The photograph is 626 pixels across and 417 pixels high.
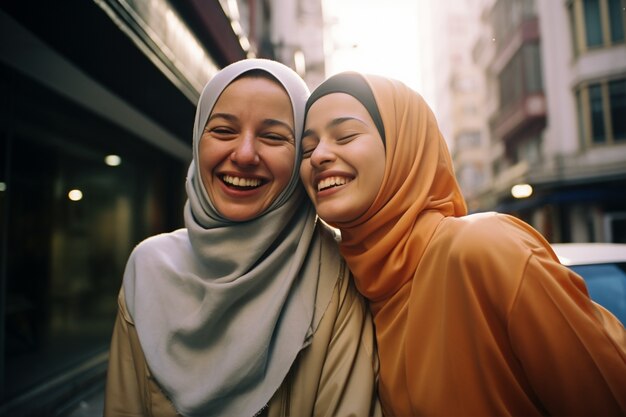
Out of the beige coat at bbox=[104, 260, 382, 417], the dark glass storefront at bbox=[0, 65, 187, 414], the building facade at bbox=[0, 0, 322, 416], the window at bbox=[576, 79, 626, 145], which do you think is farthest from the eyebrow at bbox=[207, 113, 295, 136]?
the window at bbox=[576, 79, 626, 145]

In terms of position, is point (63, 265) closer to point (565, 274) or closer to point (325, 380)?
point (325, 380)

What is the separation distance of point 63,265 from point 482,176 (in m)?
31.8

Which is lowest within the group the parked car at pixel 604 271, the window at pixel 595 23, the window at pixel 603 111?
the parked car at pixel 604 271

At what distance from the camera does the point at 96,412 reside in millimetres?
3828

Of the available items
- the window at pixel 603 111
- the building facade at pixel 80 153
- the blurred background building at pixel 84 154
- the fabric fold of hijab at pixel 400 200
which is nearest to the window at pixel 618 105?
the window at pixel 603 111

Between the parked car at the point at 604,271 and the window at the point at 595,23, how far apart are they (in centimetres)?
1240

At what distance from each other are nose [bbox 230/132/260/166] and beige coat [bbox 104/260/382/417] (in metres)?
0.56

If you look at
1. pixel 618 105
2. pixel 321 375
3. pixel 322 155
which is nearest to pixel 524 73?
pixel 618 105

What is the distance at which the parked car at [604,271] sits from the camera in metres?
2.01

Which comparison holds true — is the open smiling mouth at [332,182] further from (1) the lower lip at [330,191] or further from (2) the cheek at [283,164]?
(2) the cheek at [283,164]

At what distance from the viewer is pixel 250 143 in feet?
4.99

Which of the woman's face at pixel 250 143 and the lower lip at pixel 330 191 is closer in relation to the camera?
the lower lip at pixel 330 191

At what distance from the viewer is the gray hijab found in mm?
1408

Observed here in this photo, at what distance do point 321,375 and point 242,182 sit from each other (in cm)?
75
